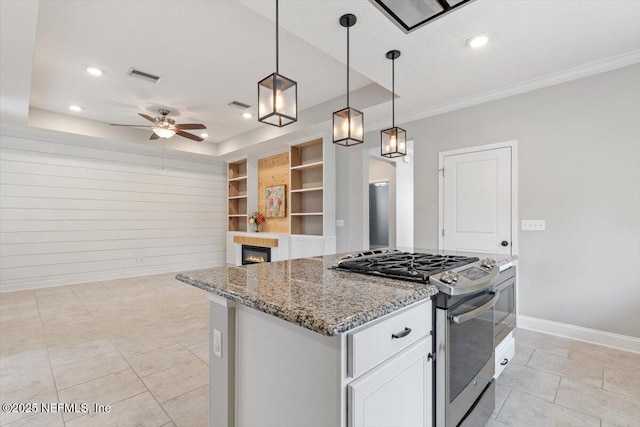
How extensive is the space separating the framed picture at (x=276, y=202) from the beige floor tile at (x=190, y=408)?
4.31 meters

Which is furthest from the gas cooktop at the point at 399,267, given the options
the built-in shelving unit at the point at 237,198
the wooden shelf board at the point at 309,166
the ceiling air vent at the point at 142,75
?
the built-in shelving unit at the point at 237,198

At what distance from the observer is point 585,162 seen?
3111 mm

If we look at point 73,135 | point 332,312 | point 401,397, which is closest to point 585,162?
point 401,397

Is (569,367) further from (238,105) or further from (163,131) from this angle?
(163,131)

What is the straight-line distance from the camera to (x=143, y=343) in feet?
9.82

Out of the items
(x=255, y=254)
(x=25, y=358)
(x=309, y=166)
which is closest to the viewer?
(x=25, y=358)

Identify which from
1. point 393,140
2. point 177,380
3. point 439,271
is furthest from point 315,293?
point 393,140

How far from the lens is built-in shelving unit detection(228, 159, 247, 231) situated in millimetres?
7488

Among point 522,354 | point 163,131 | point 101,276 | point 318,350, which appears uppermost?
point 163,131

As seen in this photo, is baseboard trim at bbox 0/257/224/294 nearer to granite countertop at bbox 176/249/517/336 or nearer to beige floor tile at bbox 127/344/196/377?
beige floor tile at bbox 127/344/196/377

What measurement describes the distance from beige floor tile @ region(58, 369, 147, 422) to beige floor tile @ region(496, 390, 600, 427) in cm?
252

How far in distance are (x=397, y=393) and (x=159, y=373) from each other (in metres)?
2.12

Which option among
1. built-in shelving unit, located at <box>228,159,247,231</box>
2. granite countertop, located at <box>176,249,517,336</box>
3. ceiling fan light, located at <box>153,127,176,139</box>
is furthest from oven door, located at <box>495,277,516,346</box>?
built-in shelving unit, located at <box>228,159,247,231</box>

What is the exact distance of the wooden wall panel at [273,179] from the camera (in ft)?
20.8
